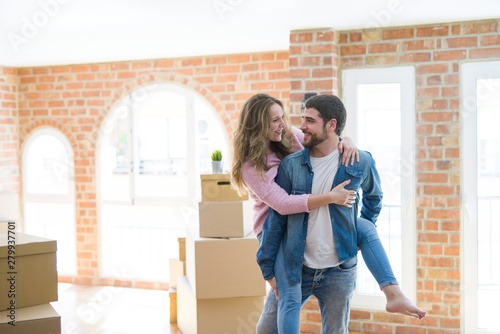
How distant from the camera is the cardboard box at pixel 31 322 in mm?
2192

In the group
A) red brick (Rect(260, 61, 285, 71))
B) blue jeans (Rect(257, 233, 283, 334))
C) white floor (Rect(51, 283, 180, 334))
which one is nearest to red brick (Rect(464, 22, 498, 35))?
red brick (Rect(260, 61, 285, 71))

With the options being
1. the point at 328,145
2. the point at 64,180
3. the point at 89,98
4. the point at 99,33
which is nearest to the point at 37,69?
the point at 89,98

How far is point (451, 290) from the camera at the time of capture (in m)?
4.08

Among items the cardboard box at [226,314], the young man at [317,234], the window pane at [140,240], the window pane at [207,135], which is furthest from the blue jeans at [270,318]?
the window pane at [207,135]

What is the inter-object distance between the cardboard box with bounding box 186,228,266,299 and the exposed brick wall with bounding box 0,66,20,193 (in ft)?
→ 9.87

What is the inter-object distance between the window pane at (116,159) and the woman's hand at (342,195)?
12.9ft

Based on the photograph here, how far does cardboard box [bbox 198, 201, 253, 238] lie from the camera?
380cm

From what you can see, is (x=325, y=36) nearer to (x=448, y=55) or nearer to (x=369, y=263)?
(x=448, y=55)

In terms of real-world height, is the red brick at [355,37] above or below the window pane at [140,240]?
above

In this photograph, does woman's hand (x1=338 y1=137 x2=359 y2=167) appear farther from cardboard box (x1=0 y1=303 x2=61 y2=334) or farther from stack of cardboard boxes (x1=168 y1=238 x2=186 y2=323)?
stack of cardboard boxes (x1=168 y1=238 x2=186 y2=323)

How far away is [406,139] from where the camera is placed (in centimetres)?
415

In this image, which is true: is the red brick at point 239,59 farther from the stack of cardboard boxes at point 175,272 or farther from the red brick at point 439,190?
the red brick at point 439,190

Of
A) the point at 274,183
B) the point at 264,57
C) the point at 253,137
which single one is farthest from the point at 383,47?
the point at 274,183

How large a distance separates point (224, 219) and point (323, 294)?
159 centimetres
